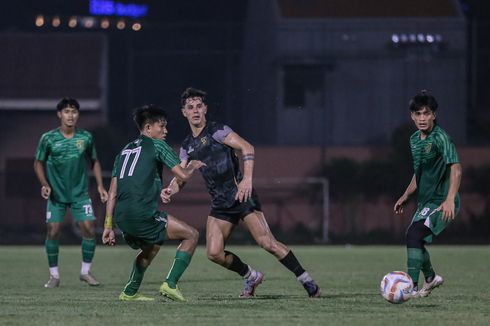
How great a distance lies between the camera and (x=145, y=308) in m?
9.05

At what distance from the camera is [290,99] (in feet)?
98.4

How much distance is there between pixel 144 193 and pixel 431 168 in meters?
2.49

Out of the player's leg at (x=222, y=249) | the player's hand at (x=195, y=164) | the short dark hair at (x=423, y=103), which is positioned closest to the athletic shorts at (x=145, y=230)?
the player's hand at (x=195, y=164)

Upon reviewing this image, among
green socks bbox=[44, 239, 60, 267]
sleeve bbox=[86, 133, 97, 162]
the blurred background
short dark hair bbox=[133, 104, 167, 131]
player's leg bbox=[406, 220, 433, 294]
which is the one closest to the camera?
short dark hair bbox=[133, 104, 167, 131]

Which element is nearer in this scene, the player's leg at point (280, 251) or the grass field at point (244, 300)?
the grass field at point (244, 300)

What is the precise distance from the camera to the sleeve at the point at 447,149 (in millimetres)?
9727

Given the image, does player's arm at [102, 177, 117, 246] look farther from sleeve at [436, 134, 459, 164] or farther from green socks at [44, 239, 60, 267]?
green socks at [44, 239, 60, 267]

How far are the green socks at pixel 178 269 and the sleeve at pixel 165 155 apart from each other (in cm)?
87

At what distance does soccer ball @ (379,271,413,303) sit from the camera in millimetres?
9188

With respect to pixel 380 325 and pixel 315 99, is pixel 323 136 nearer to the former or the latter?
pixel 315 99

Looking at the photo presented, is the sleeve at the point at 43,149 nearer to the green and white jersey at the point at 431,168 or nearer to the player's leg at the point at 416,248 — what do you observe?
the green and white jersey at the point at 431,168

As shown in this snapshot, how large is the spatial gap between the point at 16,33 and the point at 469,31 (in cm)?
1166

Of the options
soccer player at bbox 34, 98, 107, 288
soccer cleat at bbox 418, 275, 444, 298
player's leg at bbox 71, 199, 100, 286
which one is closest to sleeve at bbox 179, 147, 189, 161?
soccer cleat at bbox 418, 275, 444, 298

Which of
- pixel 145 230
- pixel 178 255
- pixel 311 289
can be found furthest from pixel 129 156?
pixel 311 289
